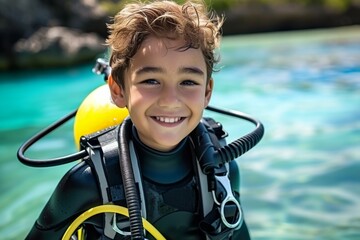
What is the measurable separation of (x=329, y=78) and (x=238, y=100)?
5.45ft

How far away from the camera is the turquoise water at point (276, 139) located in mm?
2684

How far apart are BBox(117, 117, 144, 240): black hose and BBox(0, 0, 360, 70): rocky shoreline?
8.77 m

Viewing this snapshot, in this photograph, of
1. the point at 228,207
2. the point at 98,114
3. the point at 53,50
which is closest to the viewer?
the point at 228,207

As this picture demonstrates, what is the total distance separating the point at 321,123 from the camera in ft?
14.8

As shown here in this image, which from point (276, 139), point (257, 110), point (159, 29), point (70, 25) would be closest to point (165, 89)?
point (159, 29)

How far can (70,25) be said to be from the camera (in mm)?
12570

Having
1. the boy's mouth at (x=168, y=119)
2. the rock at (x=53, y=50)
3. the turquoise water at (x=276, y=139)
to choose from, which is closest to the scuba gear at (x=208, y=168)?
the boy's mouth at (x=168, y=119)

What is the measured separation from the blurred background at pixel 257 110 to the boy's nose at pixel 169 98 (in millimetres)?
397

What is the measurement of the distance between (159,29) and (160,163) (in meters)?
0.38

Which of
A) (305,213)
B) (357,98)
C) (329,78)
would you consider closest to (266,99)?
(357,98)

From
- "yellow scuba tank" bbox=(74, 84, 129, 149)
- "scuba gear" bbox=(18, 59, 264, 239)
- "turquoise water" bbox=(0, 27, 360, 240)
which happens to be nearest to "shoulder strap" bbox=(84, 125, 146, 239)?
"scuba gear" bbox=(18, 59, 264, 239)

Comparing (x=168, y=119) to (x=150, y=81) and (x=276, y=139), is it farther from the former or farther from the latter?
(x=276, y=139)

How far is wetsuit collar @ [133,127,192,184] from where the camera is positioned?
146cm

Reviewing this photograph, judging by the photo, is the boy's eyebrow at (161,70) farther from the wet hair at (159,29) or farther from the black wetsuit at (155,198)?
the black wetsuit at (155,198)
